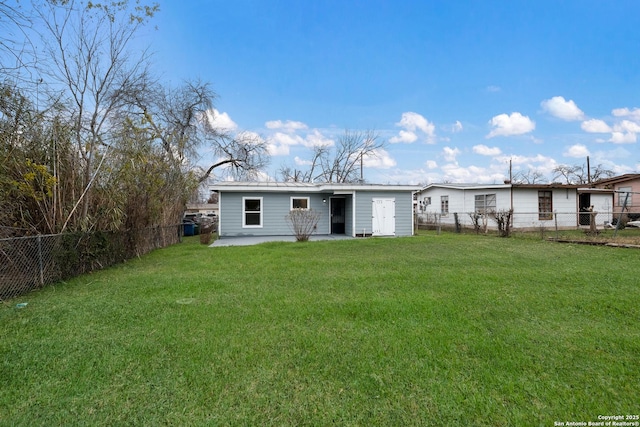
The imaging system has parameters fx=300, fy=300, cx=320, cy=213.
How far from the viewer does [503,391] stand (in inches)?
85.2

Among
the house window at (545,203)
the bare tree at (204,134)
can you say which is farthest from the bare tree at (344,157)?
the house window at (545,203)

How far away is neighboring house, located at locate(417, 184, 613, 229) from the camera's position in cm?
1554

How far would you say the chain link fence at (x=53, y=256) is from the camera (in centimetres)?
466

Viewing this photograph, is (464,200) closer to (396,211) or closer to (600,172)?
(396,211)

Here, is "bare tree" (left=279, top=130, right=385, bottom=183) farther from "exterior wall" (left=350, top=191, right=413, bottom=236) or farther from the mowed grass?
the mowed grass

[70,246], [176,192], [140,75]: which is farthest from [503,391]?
[176,192]

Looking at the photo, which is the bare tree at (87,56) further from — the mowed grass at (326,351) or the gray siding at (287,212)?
the gray siding at (287,212)

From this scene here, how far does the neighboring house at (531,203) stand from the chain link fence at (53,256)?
14774mm

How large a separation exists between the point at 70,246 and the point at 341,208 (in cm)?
1133

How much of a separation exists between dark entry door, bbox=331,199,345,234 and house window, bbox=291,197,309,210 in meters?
1.70

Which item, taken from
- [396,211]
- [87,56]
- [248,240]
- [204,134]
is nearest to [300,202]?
[248,240]

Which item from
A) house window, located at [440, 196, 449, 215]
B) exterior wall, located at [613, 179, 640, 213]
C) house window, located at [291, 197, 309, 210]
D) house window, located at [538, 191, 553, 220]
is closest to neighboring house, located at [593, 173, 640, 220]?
exterior wall, located at [613, 179, 640, 213]

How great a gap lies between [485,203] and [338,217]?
27.1 feet

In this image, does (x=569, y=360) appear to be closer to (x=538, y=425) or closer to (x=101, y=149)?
(x=538, y=425)
